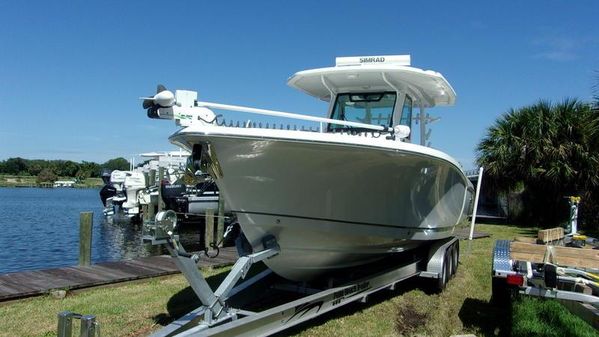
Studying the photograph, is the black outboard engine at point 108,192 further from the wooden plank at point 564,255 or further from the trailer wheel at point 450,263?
the wooden plank at point 564,255

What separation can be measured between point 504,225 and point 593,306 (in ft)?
57.1

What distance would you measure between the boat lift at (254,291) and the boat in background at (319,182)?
0.28 meters

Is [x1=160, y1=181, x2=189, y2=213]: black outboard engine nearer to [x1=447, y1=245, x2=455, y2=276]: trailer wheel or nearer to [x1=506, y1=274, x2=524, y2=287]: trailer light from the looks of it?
[x1=447, y1=245, x2=455, y2=276]: trailer wheel

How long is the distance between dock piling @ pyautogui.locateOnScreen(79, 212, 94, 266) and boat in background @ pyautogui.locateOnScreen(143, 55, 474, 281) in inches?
182

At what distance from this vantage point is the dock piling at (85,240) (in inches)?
352

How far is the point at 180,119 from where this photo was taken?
15.8ft

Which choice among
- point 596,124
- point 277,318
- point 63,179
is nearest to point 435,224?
point 277,318

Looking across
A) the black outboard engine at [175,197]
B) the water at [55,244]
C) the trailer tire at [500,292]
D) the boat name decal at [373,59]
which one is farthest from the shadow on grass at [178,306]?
the black outboard engine at [175,197]

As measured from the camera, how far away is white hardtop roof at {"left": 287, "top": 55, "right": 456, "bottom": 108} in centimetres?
714

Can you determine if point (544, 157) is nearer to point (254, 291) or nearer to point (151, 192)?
point (151, 192)

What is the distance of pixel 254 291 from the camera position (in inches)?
235

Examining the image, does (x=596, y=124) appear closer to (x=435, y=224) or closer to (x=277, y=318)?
(x=435, y=224)

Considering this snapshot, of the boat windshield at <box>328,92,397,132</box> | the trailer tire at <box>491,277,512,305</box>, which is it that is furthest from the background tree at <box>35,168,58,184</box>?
the trailer tire at <box>491,277,512,305</box>

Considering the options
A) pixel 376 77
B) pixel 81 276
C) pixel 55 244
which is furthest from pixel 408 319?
pixel 55 244
